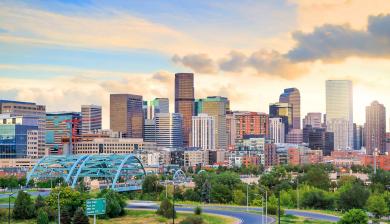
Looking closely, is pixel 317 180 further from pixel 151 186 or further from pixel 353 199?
pixel 353 199

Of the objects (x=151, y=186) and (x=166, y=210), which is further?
(x=151, y=186)

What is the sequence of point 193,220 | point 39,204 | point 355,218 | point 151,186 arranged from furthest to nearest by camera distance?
point 151,186 < point 39,204 < point 193,220 < point 355,218

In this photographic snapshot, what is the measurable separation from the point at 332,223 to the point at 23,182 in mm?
112340

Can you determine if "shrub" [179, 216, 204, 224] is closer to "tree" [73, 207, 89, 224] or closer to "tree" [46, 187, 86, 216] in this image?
"tree" [73, 207, 89, 224]

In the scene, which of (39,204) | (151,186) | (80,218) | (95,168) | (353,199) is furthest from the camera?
(95,168)

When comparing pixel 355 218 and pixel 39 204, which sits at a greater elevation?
pixel 355 218

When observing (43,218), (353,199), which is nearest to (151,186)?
(353,199)

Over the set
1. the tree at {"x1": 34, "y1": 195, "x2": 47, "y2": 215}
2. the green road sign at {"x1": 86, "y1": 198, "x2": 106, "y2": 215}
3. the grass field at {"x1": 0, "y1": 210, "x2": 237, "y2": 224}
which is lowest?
the grass field at {"x1": 0, "y1": 210, "x2": 237, "y2": 224}

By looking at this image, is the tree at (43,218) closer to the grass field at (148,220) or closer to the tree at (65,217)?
the tree at (65,217)

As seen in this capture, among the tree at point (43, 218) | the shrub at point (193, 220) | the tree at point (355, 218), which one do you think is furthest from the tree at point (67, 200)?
the tree at point (355, 218)

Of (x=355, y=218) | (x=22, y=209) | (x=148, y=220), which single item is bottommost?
(x=148, y=220)

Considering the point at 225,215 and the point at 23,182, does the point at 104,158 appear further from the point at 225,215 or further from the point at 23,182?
the point at 225,215

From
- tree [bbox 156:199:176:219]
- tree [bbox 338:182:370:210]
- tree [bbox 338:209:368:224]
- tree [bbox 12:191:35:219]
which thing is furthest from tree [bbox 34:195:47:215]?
tree [bbox 338:182:370:210]

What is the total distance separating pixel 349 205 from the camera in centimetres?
13088
